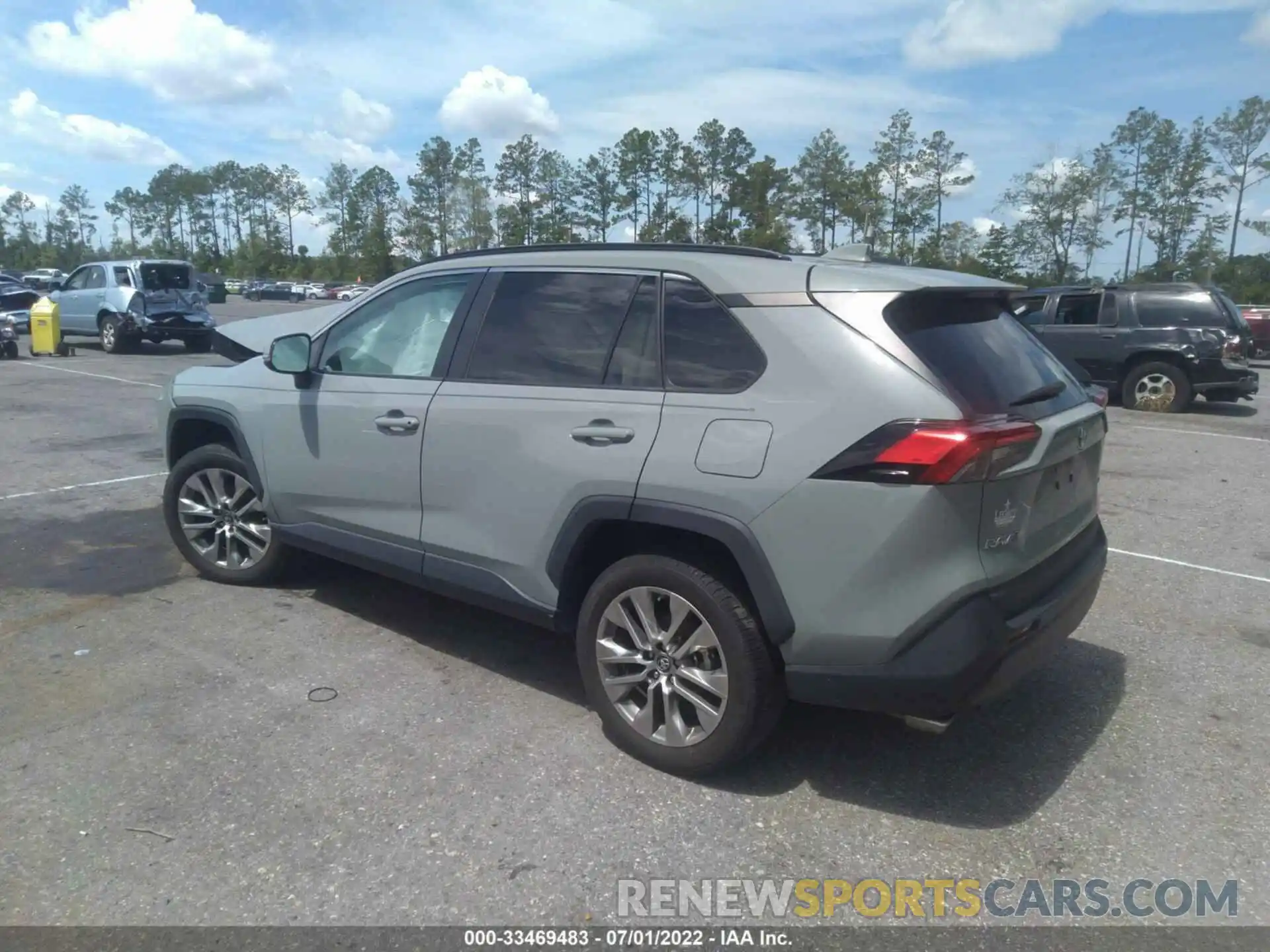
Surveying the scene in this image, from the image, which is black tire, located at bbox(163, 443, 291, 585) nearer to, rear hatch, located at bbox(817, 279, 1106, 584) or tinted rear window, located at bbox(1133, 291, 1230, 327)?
rear hatch, located at bbox(817, 279, 1106, 584)

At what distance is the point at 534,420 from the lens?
Answer: 375 cm

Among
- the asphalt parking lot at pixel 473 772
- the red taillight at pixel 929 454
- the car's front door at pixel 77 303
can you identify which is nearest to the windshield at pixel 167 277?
the car's front door at pixel 77 303

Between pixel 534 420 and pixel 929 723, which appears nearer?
pixel 929 723

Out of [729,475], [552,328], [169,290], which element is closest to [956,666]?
[729,475]

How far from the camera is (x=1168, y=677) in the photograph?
436 centimetres

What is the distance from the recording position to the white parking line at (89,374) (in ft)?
48.1

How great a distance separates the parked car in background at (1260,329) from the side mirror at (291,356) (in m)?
23.4

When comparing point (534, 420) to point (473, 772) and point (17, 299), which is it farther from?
point (17, 299)

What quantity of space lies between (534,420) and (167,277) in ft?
62.1

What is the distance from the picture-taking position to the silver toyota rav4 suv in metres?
2.98

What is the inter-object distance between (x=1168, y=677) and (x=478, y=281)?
3.50 meters

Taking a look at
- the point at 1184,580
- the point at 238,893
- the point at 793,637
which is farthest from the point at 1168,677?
the point at 238,893

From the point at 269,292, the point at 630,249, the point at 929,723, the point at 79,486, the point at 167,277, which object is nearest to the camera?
the point at 929,723

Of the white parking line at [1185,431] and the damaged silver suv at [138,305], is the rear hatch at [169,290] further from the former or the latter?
the white parking line at [1185,431]
